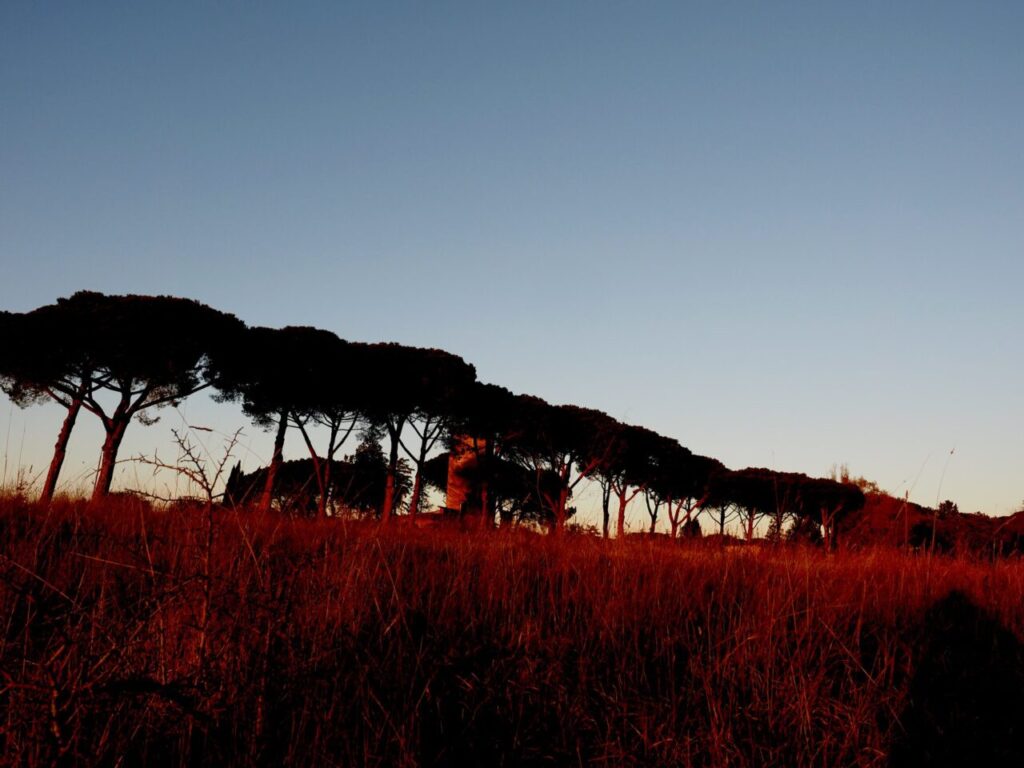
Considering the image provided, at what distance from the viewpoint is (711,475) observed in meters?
30.2

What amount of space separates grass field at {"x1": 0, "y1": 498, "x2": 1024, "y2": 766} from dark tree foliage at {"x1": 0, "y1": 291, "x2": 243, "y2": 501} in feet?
58.5

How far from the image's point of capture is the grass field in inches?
88.5

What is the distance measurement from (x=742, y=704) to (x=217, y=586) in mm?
2263

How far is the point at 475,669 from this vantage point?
10.2 feet

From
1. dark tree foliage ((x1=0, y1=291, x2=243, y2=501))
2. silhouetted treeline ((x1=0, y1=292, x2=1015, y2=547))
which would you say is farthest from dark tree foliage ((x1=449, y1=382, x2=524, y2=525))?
dark tree foliage ((x1=0, y1=291, x2=243, y2=501))

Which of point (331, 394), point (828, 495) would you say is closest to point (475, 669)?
point (331, 394)

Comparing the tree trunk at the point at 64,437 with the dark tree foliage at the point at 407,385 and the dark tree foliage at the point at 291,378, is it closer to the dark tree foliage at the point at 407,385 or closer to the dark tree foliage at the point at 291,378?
the dark tree foliage at the point at 291,378

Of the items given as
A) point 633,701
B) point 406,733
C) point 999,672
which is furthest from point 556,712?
point 999,672

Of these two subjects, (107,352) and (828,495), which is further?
(828,495)

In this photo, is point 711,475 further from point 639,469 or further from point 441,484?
point 441,484

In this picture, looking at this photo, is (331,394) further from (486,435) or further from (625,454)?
(625,454)

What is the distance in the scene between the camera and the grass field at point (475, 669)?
2.25m

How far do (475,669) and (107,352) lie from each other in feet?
68.5

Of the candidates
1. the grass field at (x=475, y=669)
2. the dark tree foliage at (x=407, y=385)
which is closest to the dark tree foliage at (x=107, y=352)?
the dark tree foliage at (x=407, y=385)
